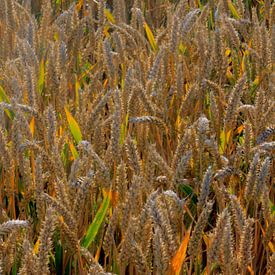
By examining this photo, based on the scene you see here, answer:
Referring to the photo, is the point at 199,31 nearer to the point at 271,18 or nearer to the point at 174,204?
the point at 271,18

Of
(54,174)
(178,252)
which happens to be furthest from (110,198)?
(178,252)

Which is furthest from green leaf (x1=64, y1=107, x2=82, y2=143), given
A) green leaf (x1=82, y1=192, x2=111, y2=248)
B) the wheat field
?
green leaf (x1=82, y1=192, x2=111, y2=248)

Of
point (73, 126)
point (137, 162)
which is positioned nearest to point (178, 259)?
point (137, 162)

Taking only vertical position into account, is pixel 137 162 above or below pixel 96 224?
above

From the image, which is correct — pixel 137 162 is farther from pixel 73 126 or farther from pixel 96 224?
pixel 73 126

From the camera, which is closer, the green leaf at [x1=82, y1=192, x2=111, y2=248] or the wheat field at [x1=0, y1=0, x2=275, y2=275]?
the wheat field at [x1=0, y1=0, x2=275, y2=275]

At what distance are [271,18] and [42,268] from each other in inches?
53.9

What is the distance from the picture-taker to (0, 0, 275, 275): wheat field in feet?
3.30

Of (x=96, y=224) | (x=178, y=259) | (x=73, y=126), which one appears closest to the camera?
(x=178, y=259)

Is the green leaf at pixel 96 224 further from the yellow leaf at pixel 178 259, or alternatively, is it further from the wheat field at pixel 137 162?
the yellow leaf at pixel 178 259

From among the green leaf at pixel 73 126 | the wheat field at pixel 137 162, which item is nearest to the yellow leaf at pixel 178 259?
the wheat field at pixel 137 162

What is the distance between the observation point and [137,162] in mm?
1142

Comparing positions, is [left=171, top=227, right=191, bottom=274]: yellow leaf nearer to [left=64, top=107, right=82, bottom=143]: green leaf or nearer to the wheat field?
the wheat field

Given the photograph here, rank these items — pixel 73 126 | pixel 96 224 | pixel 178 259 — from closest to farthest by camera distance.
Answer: pixel 178 259 < pixel 96 224 < pixel 73 126
